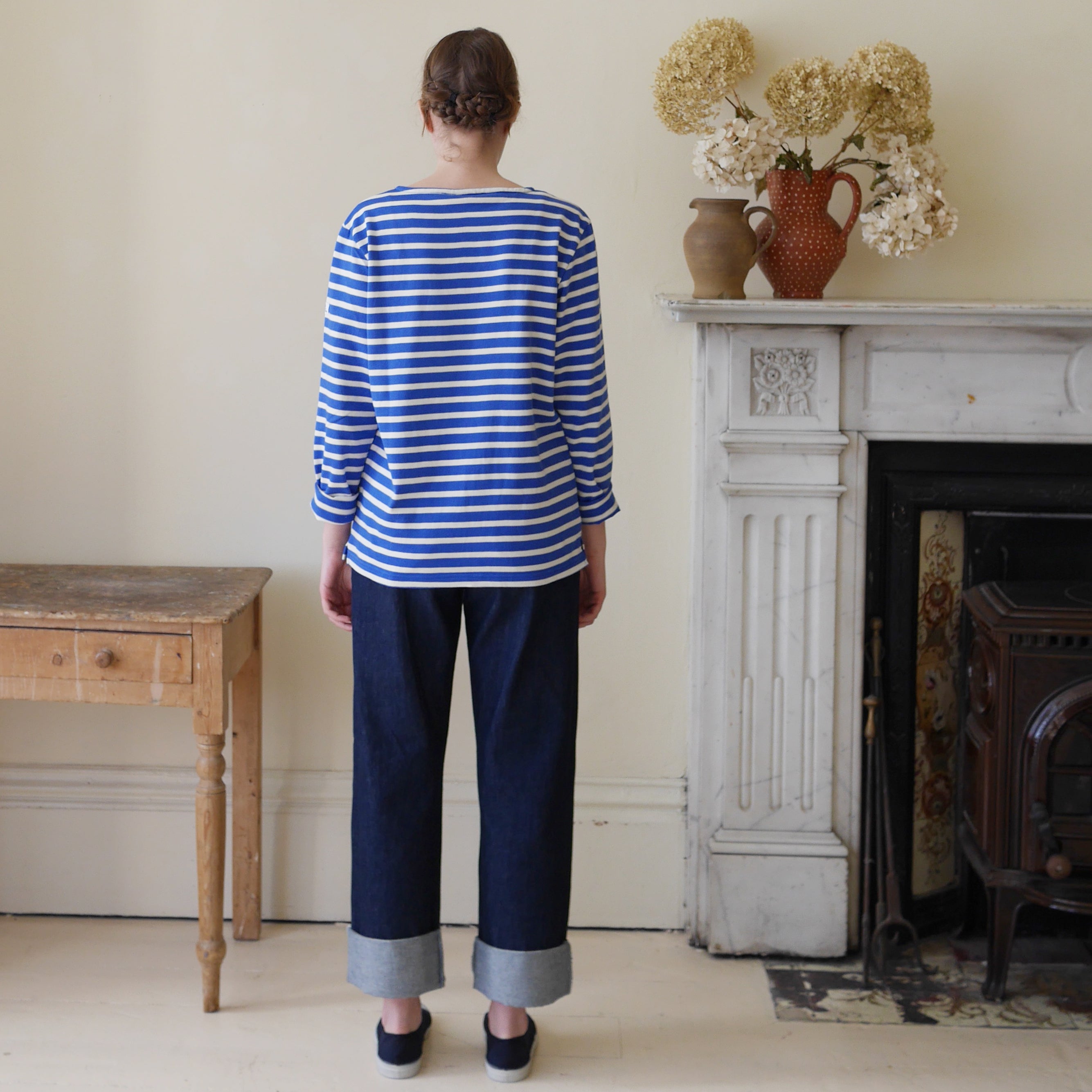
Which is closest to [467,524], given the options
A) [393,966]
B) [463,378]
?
[463,378]

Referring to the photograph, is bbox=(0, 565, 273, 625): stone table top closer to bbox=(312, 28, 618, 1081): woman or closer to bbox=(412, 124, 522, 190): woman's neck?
bbox=(312, 28, 618, 1081): woman

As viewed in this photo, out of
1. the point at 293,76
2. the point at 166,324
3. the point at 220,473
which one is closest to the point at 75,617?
the point at 220,473

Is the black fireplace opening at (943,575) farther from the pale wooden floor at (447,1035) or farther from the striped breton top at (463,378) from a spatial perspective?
the striped breton top at (463,378)

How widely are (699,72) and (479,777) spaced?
4.06 ft

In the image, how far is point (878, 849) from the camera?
2135 mm

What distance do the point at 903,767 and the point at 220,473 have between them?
1.46 meters

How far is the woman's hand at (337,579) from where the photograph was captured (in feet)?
5.50

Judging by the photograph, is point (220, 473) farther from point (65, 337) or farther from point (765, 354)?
point (765, 354)

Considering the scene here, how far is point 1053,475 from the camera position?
2127 mm

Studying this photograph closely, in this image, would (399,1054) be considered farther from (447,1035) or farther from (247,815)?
(247,815)

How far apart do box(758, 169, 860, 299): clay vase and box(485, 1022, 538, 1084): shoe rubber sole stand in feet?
4.45

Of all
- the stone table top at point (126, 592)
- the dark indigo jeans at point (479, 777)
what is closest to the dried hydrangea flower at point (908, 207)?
the dark indigo jeans at point (479, 777)

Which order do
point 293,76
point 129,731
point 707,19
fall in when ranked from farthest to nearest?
point 129,731, point 293,76, point 707,19

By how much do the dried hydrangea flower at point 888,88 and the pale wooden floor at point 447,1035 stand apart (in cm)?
153
